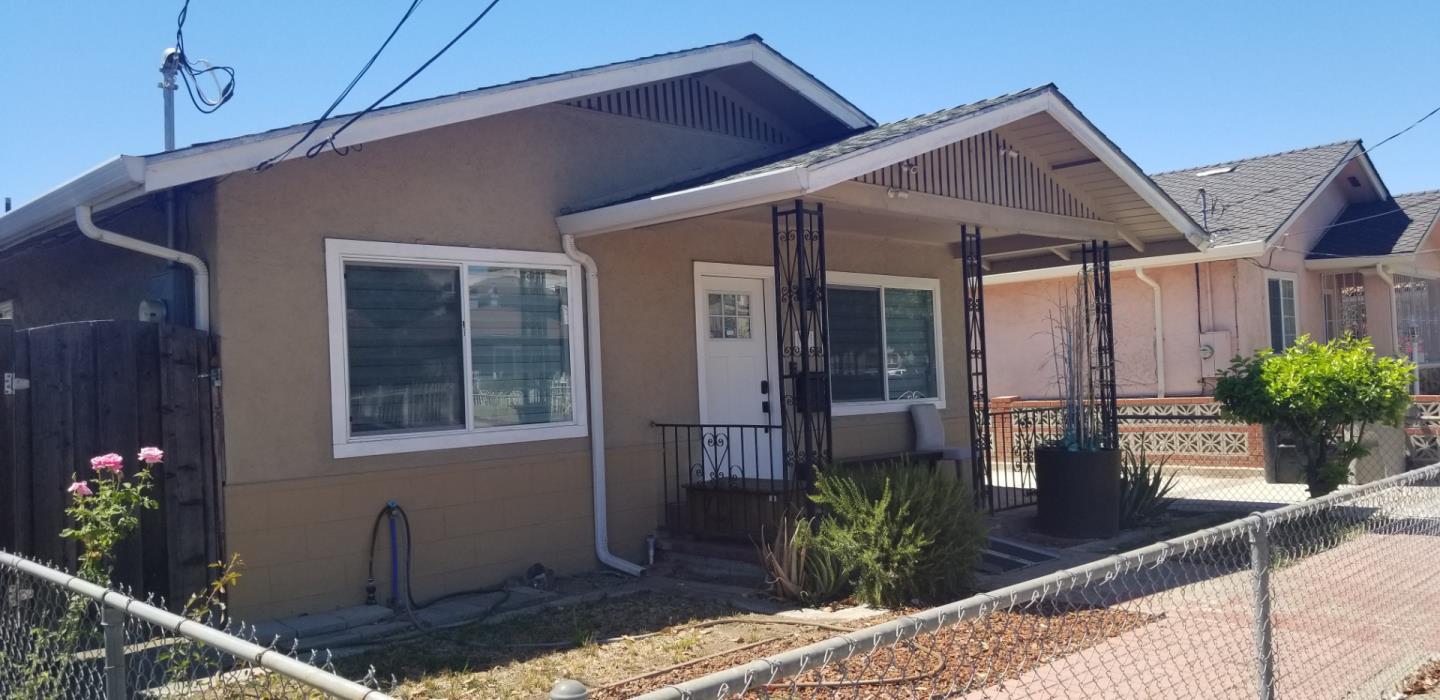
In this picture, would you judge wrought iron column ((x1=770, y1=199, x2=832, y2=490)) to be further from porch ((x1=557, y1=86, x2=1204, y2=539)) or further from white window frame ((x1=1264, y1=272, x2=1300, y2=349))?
white window frame ((x1=1264, y1=272, x2=1300, y2=349))

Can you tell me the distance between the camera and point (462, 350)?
802 centimetres

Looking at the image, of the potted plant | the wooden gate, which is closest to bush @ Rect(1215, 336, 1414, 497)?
the potted plant

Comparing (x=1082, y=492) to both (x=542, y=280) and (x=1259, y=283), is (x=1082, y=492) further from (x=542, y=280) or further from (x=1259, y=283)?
(x=1259, y=283)

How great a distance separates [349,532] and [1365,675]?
5754mm

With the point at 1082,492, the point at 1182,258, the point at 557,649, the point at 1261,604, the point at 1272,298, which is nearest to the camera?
the point at 1261,604

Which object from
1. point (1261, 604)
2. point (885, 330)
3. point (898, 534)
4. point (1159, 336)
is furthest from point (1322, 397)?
point (1261, 604)

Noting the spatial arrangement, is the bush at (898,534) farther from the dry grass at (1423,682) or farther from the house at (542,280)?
the dry grass at (1423,682)

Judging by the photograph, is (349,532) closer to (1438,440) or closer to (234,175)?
(234,175)

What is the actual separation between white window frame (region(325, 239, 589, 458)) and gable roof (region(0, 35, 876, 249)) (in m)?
0.79

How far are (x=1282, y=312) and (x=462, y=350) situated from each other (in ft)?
40.6

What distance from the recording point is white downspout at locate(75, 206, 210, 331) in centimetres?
672

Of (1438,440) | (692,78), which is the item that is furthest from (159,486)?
(1438,440)

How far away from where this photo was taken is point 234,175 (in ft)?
22.8

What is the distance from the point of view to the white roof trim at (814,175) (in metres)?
7.27
